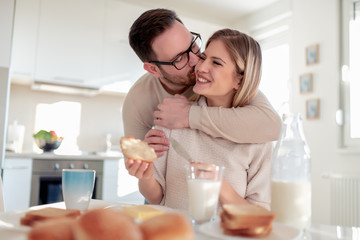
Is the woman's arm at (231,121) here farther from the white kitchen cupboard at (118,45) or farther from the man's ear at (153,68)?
the white kitchen cupboard at (118,45)

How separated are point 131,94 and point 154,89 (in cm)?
13

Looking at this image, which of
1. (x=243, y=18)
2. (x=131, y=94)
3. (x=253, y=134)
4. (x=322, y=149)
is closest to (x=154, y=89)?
(x=131, y=94)

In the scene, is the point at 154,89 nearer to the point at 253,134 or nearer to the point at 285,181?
the point at 253,134

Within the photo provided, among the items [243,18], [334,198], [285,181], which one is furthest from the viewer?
[243,18]

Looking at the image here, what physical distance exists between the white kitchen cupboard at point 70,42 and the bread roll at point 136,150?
2.74m

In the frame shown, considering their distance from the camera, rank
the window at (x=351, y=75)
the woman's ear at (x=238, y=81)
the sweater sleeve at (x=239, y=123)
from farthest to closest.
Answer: the window at (x=351, y=75)
the woman's ear at (x=238, y=81)
the sweater sleeve at (x=239, y=123)

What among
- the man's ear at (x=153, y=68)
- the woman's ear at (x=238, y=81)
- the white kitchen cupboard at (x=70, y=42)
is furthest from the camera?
the white kitchen cupboard at (x=70, y=42)

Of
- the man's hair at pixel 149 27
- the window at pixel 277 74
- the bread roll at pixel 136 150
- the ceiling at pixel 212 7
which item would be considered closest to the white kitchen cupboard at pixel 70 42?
the ceiling at pixel 212 7

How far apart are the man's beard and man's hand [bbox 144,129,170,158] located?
1.19ft

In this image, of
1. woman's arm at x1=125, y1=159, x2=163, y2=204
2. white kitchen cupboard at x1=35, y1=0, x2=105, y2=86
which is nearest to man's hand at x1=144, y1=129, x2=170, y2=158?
woman's arm at x1=125, y1=159, x2=163, y2=204

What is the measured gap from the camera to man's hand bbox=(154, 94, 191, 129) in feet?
4.16

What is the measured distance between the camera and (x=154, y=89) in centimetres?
177

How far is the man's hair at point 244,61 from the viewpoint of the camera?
4.25 feet

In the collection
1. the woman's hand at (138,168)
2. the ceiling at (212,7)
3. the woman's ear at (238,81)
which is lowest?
the woman's hand at (138,168)
